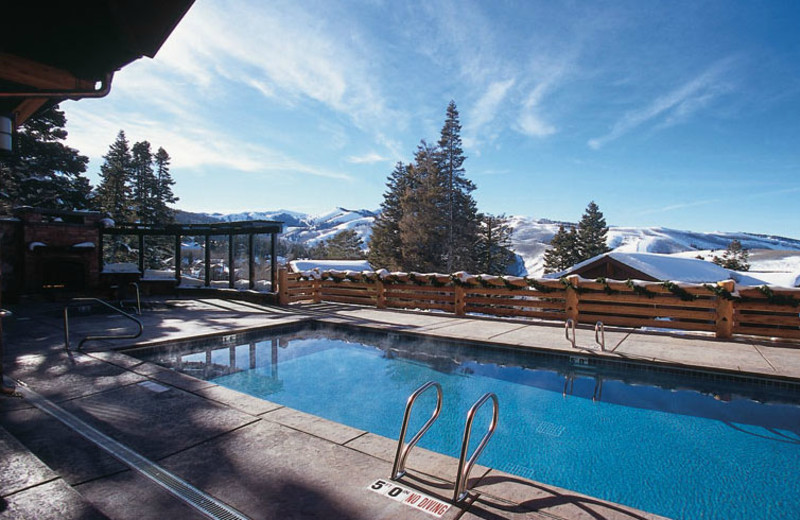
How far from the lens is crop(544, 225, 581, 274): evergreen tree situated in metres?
37.1

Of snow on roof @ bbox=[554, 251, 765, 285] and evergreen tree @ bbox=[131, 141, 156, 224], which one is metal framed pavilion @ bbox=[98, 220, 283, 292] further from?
snow on roof @ bbox=[554, 251, 765, 285]

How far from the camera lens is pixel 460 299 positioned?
10344 mm

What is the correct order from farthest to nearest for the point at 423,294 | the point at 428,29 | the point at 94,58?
the point at 423,294 < the point at 428,29 < the point at 94,58

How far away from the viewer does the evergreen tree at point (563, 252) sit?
122ft

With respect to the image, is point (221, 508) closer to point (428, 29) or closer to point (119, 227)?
point (428, 29)

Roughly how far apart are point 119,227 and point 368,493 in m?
16.1

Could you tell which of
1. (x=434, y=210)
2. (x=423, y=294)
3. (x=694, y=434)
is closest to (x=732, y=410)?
(x=694, y=434)

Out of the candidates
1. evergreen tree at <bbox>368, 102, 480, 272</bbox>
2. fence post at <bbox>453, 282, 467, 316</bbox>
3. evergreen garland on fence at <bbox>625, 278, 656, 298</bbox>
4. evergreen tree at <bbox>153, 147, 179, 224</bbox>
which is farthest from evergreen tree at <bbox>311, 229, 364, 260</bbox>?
evergreen garland on fence at <bbox>625, 278, 656, 298</bbox>

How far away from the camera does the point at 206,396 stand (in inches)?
151

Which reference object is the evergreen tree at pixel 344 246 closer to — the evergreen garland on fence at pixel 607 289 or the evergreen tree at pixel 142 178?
the evergreen tree at pixel 142 178

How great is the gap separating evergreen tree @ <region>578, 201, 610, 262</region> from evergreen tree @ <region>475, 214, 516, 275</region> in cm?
698

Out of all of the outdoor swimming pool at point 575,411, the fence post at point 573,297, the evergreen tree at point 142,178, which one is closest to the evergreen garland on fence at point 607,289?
the fence post at point 573,297

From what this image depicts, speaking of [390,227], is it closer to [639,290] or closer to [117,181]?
[117,181]

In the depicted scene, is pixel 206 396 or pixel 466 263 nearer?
pixel 206 396
